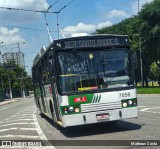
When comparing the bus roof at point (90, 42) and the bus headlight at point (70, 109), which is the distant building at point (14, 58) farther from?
the bus headlight at point (70, 109)

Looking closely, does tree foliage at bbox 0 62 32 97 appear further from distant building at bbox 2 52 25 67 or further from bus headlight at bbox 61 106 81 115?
bus headlight at bbox 61 106 81 115

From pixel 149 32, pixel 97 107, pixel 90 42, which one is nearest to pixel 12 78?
pixel 149 32

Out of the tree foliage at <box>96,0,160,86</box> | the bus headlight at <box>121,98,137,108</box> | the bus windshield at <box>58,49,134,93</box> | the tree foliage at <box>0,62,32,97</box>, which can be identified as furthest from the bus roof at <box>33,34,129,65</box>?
the tree foliage at <box>0,62,32,97</box>

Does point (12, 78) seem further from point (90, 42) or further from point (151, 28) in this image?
point (90, 42)

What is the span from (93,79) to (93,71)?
25 centimetres

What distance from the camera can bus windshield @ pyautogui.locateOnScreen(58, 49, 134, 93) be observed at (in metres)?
12.9

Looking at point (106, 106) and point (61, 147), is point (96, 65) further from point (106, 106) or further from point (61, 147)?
point (61, 147)

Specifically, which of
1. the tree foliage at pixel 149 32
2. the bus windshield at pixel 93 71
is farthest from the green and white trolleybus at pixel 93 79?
the tree foliage at pixel 149 32

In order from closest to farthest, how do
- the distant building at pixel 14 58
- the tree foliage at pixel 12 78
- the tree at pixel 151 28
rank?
the tree at pixel 151 28
the tree foliage at pixel 12 78
the distant building at pixel 14 58

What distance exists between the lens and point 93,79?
13.0m

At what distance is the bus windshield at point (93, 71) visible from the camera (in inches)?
508

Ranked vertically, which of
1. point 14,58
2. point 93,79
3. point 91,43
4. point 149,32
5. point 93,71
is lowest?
point 93,79

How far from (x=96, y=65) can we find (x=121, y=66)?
0.81 meters

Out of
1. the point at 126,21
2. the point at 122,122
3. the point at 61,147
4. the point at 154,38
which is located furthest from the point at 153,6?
the point at 61,147
